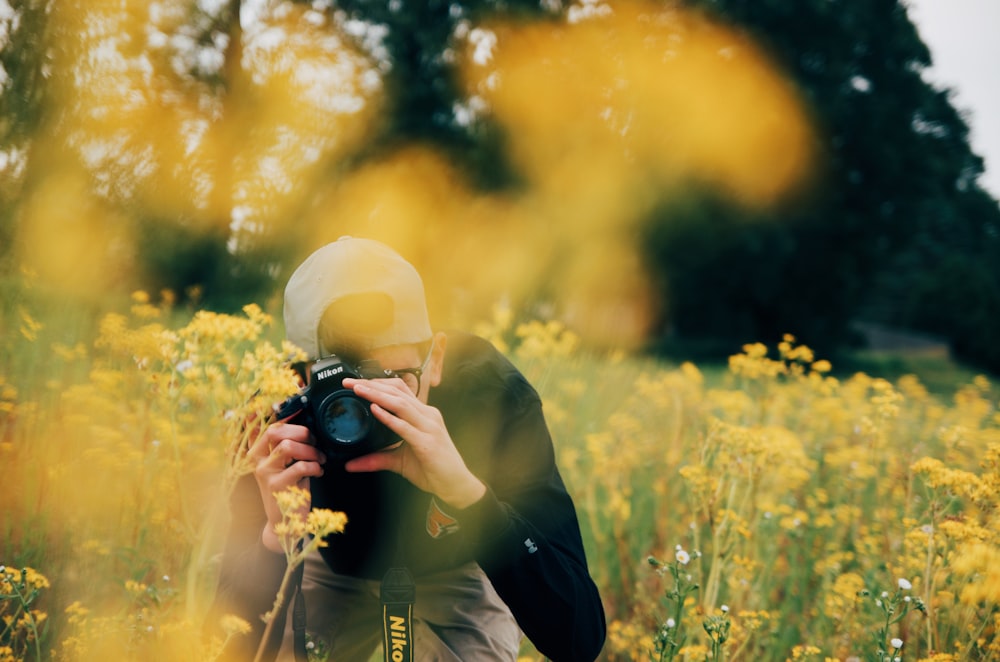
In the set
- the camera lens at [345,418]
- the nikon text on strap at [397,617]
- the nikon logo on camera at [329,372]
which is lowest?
the nikon text on strap at [397,617]

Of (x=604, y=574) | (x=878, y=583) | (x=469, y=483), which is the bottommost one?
(x=604, y=574)

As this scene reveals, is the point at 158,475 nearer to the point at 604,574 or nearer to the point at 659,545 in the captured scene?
the point at 604,574

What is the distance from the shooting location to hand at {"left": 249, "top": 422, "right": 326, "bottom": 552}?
3.89 feet

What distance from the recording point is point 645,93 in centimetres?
1024

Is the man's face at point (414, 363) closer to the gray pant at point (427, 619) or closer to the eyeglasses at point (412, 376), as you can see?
the eyeglasses at point (412, 376)

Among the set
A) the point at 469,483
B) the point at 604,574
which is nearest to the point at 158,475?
the point at 469,483

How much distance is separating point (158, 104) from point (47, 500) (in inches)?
117

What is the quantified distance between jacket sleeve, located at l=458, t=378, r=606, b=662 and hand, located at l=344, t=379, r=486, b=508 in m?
0.06

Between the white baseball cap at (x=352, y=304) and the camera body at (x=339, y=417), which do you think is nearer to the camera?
the camera body at (x=339, y=417)

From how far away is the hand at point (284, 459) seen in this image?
46.6 inches

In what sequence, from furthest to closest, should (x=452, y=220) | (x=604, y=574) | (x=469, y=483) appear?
(x=452, y=220) < (x=604, y=574) < (x=469, y=483)

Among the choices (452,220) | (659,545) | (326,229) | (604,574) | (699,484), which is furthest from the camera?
(452,220)

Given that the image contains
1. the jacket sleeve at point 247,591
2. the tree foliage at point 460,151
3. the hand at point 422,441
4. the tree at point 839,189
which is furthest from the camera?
the tree at point 839,189

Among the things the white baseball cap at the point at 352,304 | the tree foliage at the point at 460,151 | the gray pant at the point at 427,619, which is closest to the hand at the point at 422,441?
the white baseball cap at the point at 352,304
